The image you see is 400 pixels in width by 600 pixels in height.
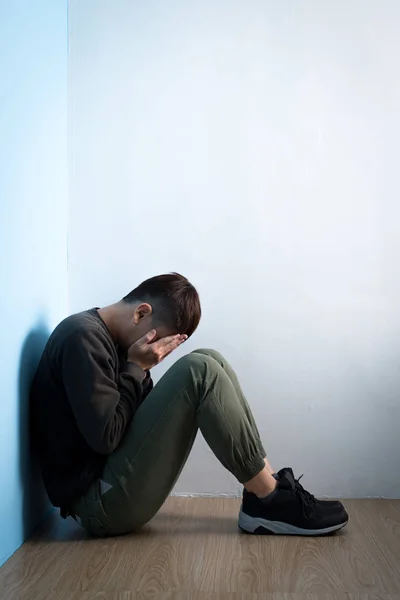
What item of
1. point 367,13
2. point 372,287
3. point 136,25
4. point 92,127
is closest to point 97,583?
point 372,287

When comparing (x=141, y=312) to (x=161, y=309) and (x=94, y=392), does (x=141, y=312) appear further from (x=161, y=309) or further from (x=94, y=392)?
(x=94, y=392)

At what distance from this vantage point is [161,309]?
1.82m

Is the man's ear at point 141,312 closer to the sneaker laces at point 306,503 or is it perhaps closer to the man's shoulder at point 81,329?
the man's shoulder at point 81,329

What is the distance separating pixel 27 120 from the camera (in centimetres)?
180

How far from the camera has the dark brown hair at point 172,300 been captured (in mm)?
1814

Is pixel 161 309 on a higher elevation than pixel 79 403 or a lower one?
higher

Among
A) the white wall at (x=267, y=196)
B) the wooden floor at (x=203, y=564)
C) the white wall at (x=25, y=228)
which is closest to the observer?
the wooden floor at (x=203, y=564)

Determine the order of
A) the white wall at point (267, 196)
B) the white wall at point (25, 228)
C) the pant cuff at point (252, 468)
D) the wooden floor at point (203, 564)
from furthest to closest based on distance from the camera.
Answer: the white wall at point (267, 196), the pant cuff at point (252, 468), the white wall at point (25, 228), the wooden floor at point (203, 564)

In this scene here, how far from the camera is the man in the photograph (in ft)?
A: 5.57

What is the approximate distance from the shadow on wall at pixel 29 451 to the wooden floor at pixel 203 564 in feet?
0.17

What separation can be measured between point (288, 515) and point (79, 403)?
1.87ft

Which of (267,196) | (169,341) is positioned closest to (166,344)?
(169,341)

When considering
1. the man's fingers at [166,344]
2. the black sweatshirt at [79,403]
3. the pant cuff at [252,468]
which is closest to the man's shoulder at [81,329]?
the black sweatshirt at [79,403]

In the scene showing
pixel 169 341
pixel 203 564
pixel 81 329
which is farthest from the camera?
pixel 169 341
